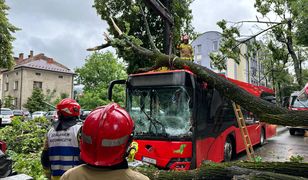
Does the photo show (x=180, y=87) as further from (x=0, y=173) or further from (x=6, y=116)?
(x=6, y=116)

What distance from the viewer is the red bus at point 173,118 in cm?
600

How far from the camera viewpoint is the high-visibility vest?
306 centimetres

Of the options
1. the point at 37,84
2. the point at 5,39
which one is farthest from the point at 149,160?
the point at 37,84

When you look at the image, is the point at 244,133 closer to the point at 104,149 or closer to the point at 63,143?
the point at 63,143

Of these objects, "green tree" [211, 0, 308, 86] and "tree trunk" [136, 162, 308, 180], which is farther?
"green tree" [211, 0, 308, 86]

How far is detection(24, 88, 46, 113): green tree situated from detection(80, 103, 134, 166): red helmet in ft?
129

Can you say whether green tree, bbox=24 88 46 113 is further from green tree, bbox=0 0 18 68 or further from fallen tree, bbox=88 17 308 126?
fallen tree, bbox=88 17 308 126

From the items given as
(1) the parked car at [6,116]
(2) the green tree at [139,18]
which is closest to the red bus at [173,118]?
(2) the green tree at [139,18]

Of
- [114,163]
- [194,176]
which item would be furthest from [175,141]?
[114,163]

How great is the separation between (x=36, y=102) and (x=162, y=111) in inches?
1414

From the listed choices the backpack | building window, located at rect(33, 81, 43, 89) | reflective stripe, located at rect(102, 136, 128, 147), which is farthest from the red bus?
building window, located at rect(33, 81, 43, 89)

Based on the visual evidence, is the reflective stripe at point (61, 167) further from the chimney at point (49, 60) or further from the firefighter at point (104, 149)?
the chimney at point (49, 60)

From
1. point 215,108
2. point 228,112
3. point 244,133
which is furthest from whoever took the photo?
point 244,133

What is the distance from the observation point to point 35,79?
1704 inches
